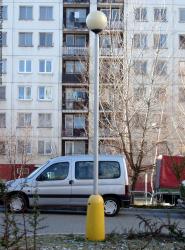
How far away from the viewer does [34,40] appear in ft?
200

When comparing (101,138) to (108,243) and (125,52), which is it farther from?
(108,243)

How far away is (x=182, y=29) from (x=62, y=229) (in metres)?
48.7

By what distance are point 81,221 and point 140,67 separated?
16.0 meters

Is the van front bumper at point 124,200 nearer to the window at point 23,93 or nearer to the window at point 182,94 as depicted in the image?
the window at point 182,94

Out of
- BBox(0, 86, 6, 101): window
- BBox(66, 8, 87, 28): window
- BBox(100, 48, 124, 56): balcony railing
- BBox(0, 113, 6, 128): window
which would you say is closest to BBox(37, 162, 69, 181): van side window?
BBox(100, 48, 124, 56): balcony railing

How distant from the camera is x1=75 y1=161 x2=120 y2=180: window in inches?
706

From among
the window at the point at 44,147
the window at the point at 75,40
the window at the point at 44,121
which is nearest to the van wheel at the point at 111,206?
the window at the point at 44,147

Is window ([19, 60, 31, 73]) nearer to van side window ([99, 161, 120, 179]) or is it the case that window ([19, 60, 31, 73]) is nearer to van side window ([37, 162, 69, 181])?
van side window ([37, 162, 69, 181])

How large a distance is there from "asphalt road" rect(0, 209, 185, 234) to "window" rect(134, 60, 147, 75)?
11.5 meters

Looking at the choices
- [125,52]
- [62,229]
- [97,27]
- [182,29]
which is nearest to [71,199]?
[62,229]

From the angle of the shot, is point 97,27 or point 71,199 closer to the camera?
point 97,27

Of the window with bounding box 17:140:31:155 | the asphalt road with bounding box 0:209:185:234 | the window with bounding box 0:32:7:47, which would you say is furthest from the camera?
the window with bounding box 0:32:7:47

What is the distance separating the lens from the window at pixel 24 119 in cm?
5950

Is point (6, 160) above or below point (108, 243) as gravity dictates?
above
